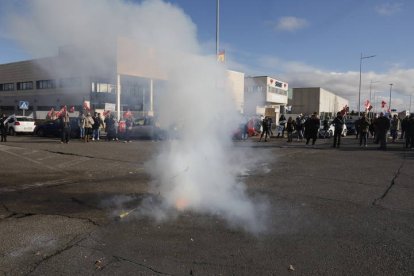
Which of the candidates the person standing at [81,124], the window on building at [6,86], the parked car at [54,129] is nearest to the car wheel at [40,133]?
the parked car at [54,129]

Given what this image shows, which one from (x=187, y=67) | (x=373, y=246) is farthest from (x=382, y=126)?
(x=373, y=246)

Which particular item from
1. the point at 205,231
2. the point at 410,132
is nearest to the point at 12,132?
the point at 205,231

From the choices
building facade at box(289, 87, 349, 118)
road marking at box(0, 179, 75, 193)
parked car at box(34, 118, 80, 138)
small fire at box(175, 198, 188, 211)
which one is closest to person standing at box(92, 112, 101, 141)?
parked car at box(34, 118, 80, 138)

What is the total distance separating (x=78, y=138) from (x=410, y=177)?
19.7 meters

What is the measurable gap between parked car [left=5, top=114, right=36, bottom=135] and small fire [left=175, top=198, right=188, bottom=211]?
23166 millimetres

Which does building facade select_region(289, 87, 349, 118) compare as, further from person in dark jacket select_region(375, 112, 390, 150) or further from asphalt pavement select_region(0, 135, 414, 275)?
asphalt pavement select_region(0, 135, 414, 275)

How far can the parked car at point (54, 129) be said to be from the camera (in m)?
24.0

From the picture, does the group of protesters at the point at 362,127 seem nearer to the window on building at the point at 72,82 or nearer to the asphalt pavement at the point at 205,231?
the asphalt pavement at the point at 205,231

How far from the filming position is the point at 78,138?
77.5 feet

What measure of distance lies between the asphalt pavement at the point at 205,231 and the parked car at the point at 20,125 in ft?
60.2

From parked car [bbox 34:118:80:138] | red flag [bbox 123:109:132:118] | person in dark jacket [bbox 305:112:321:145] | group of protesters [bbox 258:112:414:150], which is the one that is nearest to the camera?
group of protesters [bbox 258:112:414:150]

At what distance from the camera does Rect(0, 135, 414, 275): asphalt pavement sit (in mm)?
4086

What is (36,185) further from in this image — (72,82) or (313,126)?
(313,126)

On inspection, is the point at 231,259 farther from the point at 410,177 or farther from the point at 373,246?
the point at 410,177
